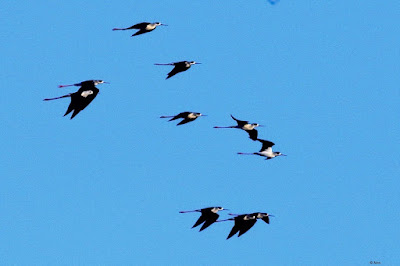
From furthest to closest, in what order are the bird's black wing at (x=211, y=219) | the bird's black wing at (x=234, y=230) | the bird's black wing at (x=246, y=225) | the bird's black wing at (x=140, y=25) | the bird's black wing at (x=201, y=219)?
1. the bird's black wing at (x=211, y=219)
2. the bird's black wing at (x=246, y=225)
3. the bird's black wing at (x=201, y=219)
4. the bird's black wing at (x=234, y=230)
5. the bird's black wing at (x=140, y=25)

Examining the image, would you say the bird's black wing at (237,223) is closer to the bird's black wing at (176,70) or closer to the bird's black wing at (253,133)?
the bird's black wing at (253,133)

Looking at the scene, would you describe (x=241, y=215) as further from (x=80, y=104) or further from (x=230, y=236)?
(x=80, y=104)

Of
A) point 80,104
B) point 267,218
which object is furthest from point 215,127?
point 80,104

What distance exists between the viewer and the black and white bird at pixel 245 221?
69.6 metres

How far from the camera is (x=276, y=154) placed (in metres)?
72.8

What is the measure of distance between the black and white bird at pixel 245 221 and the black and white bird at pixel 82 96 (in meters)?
13.8

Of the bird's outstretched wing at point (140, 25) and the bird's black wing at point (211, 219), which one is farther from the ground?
the bird's outstretched wing at point (140, 25)

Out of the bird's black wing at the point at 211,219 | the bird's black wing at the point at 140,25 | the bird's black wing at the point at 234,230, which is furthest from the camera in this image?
the bird's black wing at the point at 211,219

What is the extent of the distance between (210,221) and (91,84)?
13.9 metres

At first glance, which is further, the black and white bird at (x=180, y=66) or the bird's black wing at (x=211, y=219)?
the bird's black wing at (x=211, y=219)

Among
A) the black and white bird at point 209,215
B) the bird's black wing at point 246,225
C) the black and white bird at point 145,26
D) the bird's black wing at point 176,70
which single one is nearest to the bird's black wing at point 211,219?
the black and white bird at point 209,215

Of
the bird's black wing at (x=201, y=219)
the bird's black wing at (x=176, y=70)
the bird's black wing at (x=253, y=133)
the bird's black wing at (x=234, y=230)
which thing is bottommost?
the bird's black wing at (x=234, y=230)

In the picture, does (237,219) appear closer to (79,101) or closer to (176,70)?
(176,70)

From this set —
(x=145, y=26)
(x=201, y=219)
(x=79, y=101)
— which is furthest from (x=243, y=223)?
(x=79, y=101)
